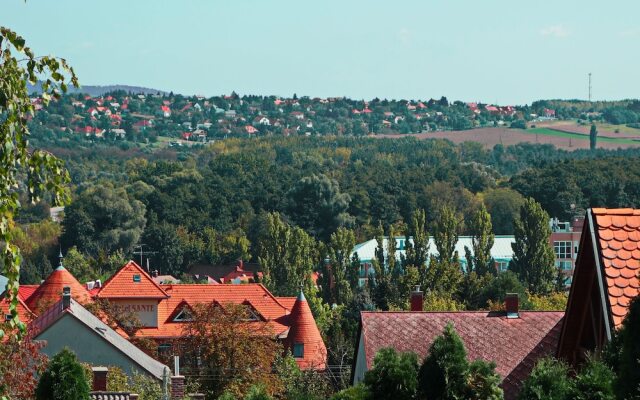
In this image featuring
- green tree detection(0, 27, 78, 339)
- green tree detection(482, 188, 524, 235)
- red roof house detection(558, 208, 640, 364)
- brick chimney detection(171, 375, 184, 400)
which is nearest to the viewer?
green tree detection(0, 27, 78, 339)

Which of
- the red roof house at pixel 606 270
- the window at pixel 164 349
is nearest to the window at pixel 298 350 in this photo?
the window at pixel 164 349

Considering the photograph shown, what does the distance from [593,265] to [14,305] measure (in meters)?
Answer: 5.48

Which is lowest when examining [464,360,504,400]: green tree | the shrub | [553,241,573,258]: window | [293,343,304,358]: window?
[553,241,573,258]: window

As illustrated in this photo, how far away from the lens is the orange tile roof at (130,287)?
58.8 metres

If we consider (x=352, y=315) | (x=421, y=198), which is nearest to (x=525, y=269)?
(x=352, y=315)

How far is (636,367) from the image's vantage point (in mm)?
11547

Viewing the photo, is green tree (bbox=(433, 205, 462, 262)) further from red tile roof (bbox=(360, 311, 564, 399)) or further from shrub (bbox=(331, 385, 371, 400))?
shrub (bbox=(331, 385, 371, 400))

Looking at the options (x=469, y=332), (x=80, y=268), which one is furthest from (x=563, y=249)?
(x=469, y=332)

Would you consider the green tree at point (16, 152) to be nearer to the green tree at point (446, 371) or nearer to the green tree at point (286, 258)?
the green tree at point (446, 371)

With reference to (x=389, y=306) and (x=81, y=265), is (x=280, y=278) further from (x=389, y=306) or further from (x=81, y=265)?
(x=389, y=306)

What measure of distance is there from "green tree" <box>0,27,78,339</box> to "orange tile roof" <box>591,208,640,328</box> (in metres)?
4.77

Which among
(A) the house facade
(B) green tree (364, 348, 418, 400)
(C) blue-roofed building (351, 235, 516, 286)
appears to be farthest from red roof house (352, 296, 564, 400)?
(C) blue-roofed building (351, 235, 516, 286)

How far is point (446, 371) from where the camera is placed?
50.9ft

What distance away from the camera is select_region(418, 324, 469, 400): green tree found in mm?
15461
